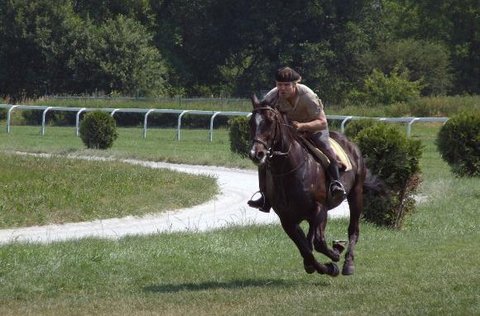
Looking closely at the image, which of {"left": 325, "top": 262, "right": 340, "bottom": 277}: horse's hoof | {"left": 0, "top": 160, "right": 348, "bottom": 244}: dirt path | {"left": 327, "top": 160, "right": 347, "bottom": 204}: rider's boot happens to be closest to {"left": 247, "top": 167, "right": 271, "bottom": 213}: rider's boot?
{"left": 327, "top": 160, "right": 347, "bottom": 204}: rider's boot

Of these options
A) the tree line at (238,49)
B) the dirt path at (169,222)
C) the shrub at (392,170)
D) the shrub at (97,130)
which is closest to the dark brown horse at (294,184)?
the dirt path at (169,222)

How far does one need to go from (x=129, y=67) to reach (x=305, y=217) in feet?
189

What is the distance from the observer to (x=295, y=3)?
70.1 m

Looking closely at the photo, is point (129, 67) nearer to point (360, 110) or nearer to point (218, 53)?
point (218, 53)

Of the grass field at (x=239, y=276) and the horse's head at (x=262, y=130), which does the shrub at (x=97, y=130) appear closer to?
the grass field at (x=239, y=276)

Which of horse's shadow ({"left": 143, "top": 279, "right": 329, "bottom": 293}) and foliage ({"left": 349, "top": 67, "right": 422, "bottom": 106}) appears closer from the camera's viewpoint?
horse's shadow ({"left": 143, "top": 279, "right": 329, "bottom": 293})

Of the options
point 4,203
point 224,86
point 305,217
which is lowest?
point 224,86

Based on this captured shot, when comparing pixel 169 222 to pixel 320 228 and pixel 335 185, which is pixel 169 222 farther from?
pixel 320 228

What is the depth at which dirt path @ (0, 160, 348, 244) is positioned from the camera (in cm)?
1706

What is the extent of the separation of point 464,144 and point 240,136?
7.02 m

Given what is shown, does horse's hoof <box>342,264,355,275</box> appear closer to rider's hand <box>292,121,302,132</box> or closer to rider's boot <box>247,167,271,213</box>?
rider's boot <box>247,167,271,213</box>

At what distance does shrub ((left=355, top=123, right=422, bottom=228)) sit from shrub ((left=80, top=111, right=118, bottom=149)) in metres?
16.9

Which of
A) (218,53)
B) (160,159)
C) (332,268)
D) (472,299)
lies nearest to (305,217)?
(332,268)

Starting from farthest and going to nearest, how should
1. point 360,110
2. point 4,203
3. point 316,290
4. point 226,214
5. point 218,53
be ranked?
point 218,53
point 360,110
point 226,214
point 4,203
point 316,290
